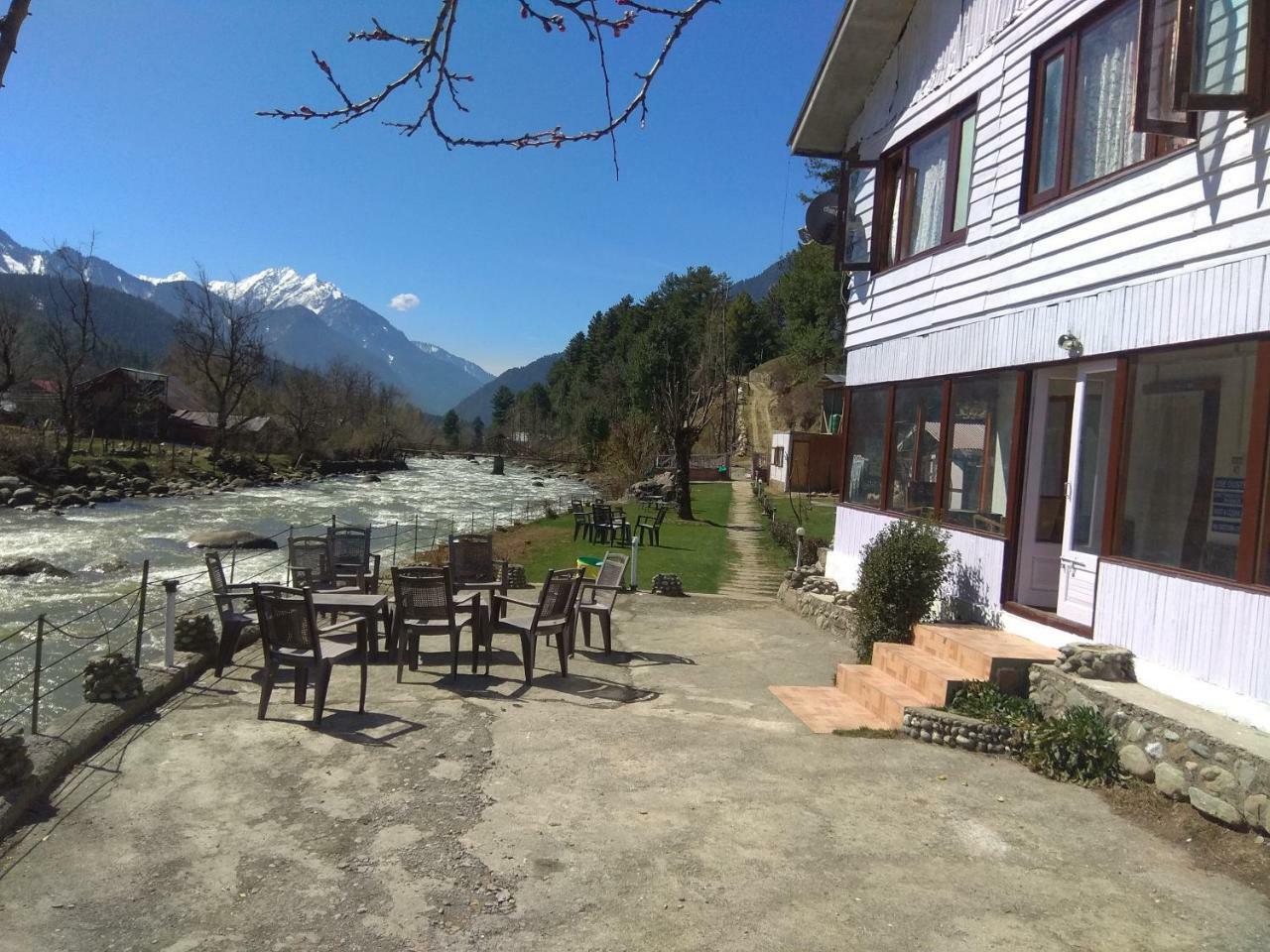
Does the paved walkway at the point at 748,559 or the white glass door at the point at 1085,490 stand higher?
the white glass door at the point at 1085,490

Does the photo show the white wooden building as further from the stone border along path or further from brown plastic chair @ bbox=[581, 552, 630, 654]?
the stone border along path

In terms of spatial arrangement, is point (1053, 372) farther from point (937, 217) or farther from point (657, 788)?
point (657, 788)

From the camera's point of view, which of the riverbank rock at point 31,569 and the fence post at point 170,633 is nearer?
the fence post at point 170,633

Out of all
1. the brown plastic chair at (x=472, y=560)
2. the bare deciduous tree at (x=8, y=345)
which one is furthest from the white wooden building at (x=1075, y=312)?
the bare deciduous tree at (x=8, y=345)

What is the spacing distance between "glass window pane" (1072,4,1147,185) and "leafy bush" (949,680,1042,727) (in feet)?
13.6

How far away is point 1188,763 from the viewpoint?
4961 mm

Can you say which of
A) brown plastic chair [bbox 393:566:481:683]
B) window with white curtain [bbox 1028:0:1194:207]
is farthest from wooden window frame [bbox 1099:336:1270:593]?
brown plastic chair [bbox 393:566:481:683]

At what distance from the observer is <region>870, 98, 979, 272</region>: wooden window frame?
366 inches

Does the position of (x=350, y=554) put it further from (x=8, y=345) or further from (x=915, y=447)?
(x=8, y=345)

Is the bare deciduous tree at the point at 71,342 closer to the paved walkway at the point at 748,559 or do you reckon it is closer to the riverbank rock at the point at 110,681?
the paved walkway at the point at 748,559

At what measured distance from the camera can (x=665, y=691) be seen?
7781 mm

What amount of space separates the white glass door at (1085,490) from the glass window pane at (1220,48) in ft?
6.84

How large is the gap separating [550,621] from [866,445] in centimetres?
509

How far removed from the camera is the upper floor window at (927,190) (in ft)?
30.1
